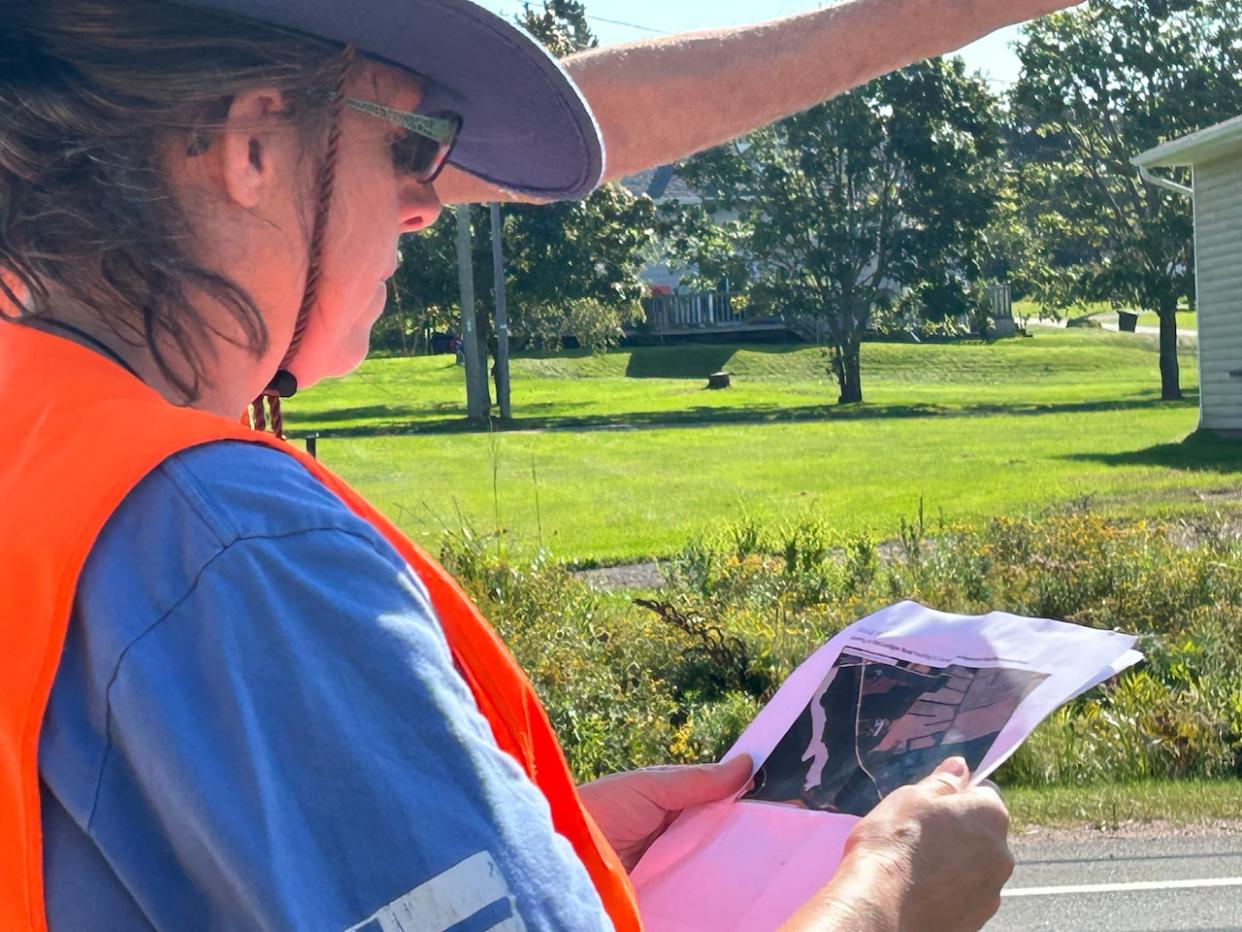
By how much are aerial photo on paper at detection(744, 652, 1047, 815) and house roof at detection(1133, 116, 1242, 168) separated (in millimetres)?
18914

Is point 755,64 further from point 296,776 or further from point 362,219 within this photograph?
point 296,776

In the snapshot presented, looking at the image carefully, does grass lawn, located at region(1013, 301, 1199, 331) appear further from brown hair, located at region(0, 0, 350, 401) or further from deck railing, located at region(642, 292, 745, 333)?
brown hair, located at region(0, 0, 350, 401)

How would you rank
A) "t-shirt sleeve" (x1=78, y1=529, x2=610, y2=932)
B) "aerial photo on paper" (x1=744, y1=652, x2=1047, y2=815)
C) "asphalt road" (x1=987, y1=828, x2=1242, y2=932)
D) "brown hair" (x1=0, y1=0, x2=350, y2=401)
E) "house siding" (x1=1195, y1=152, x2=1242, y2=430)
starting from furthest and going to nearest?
"house siding" (x1=1195, y1=152, x2=1242, y2=430) < "asphalt road" (x1=987, y1=828, x2=1242, y2=932) < "aerial photo on paper" (x1=744, y1=652, x2=1047, y2=815) < "brown hair" (x1=0, y1=0, x2=350, y2=401) < "t-shirt sleeve" (x1=78, y1=529, x2=610, y2=932)

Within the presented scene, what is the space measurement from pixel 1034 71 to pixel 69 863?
134 ft

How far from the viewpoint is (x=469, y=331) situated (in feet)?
114

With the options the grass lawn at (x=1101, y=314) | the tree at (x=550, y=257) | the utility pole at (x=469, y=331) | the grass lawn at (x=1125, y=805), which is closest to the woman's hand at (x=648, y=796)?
the grass lawn at (x=1125, y=805)

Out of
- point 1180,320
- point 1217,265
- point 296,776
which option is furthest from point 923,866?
point 1180,320

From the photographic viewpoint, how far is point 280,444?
1.09 metres

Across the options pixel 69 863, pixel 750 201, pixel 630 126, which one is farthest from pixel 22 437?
pixel 750 201

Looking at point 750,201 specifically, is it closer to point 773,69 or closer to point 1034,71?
point 1034,71

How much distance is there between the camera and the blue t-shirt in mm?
918

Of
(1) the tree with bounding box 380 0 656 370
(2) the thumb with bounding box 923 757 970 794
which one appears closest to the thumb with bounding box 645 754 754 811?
(2) the thumb with bounding box 923 757 970 794

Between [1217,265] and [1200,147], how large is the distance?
226cm

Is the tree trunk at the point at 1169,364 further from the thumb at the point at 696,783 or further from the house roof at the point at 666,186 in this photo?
the thumb at the point at 696,783
